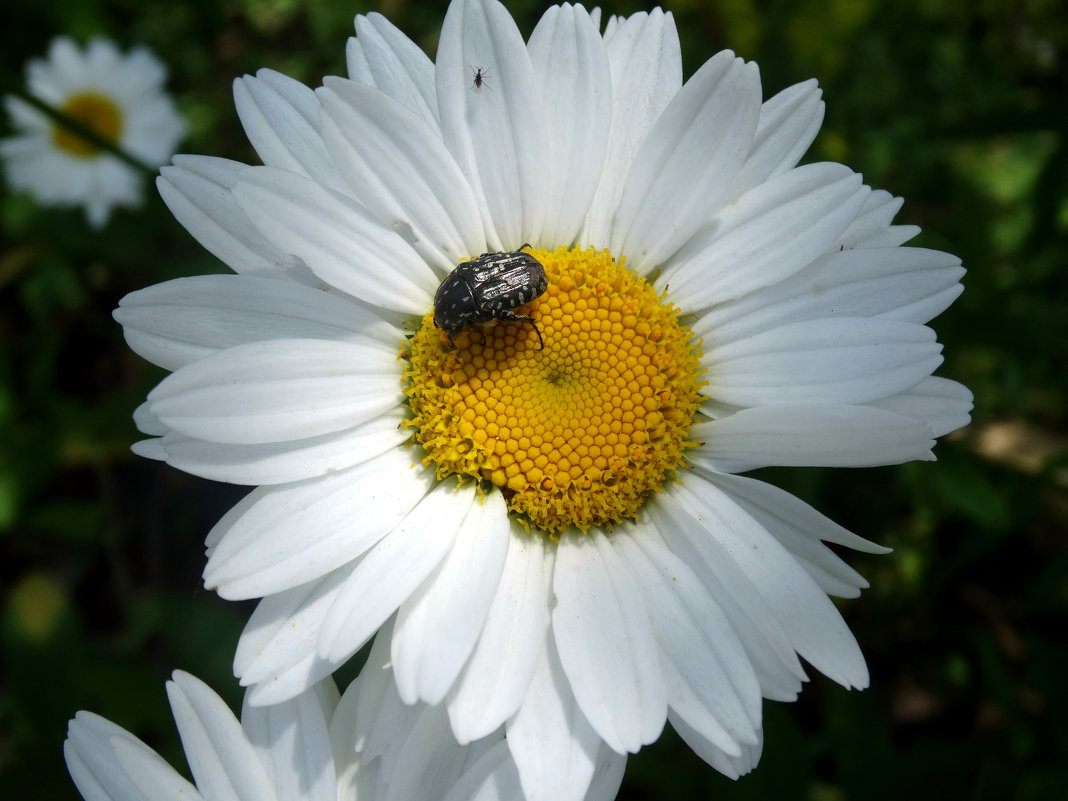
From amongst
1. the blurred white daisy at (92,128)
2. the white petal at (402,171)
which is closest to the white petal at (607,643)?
the white petal at (402,171)

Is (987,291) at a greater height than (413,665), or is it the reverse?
(413,665)

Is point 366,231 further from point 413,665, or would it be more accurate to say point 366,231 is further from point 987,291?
point 987,291

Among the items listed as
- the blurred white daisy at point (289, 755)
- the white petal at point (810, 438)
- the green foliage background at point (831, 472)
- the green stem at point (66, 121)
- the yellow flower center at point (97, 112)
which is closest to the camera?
the white petal at point (810, 438)

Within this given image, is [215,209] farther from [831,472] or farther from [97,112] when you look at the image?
[97,112]

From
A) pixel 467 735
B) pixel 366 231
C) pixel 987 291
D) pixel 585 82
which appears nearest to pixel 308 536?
pixel 467 735

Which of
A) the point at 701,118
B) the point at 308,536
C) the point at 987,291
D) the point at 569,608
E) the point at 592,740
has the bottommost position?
the point at 987,291

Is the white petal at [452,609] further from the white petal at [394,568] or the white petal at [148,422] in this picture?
the white petal at [148,422]
